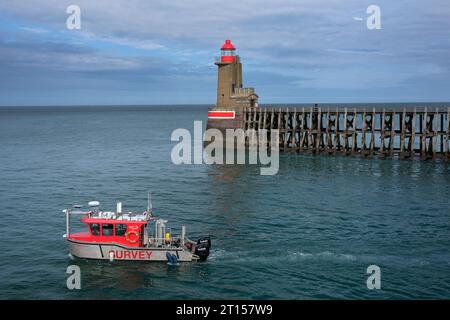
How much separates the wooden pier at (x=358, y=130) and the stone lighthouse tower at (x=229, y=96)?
1634 millimetres

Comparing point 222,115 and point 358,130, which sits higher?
point 222,115

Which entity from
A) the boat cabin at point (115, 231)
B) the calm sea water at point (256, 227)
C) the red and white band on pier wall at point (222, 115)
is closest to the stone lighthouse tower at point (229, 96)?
the red and white band on pier wall at point (222, 115)

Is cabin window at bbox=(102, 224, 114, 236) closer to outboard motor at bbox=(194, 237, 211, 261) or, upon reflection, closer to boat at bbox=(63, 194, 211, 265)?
boat at bbox=(63, 194, 211, 265)

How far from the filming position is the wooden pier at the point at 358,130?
59031mm

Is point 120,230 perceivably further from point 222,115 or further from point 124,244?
point 222,115

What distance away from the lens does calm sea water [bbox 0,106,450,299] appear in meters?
23.3

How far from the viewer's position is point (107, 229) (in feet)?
88.4

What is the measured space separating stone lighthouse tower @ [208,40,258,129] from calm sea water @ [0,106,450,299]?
13.5 metres

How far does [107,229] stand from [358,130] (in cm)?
4541

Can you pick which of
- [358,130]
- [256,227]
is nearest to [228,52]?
[358,130]

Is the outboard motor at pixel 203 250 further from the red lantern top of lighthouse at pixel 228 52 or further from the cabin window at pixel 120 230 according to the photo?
the red lantern top of lighthouse at pixel 228 52

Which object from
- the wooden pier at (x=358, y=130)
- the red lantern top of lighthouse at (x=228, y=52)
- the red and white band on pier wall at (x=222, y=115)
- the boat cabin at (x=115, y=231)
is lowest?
the boat cabin at (x=115, y=231)
